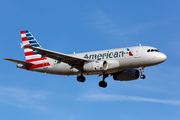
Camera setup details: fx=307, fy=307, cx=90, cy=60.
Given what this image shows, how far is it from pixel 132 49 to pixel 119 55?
1952mm

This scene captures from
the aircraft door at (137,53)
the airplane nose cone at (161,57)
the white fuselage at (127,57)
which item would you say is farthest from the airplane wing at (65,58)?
the airplane nose cone at (161,57)

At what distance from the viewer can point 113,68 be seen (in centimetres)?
4191

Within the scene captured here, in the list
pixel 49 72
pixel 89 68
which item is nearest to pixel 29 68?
pixel 49 72

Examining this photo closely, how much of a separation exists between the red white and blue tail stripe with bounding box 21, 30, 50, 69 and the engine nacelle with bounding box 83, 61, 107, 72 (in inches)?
295

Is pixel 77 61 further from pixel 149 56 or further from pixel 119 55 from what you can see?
pixel 149 56

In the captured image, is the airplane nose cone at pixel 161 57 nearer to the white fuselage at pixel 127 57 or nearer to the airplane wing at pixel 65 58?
the white fuselage at pixel 127 57

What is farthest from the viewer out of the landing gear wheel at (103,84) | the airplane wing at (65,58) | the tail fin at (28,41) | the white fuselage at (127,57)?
the tail fin at (28,41)

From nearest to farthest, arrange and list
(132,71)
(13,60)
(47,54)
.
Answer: (47,54) < (13,60) < (132,71)

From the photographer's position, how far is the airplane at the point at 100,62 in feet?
134

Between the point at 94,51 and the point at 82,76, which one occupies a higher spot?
the point at 94,51

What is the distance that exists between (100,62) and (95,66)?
2.89 ft

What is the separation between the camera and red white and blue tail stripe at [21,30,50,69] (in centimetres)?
4756

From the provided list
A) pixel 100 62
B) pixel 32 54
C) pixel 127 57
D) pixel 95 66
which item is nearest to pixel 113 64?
pixel 100 62

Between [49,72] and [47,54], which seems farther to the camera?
[49,72]
